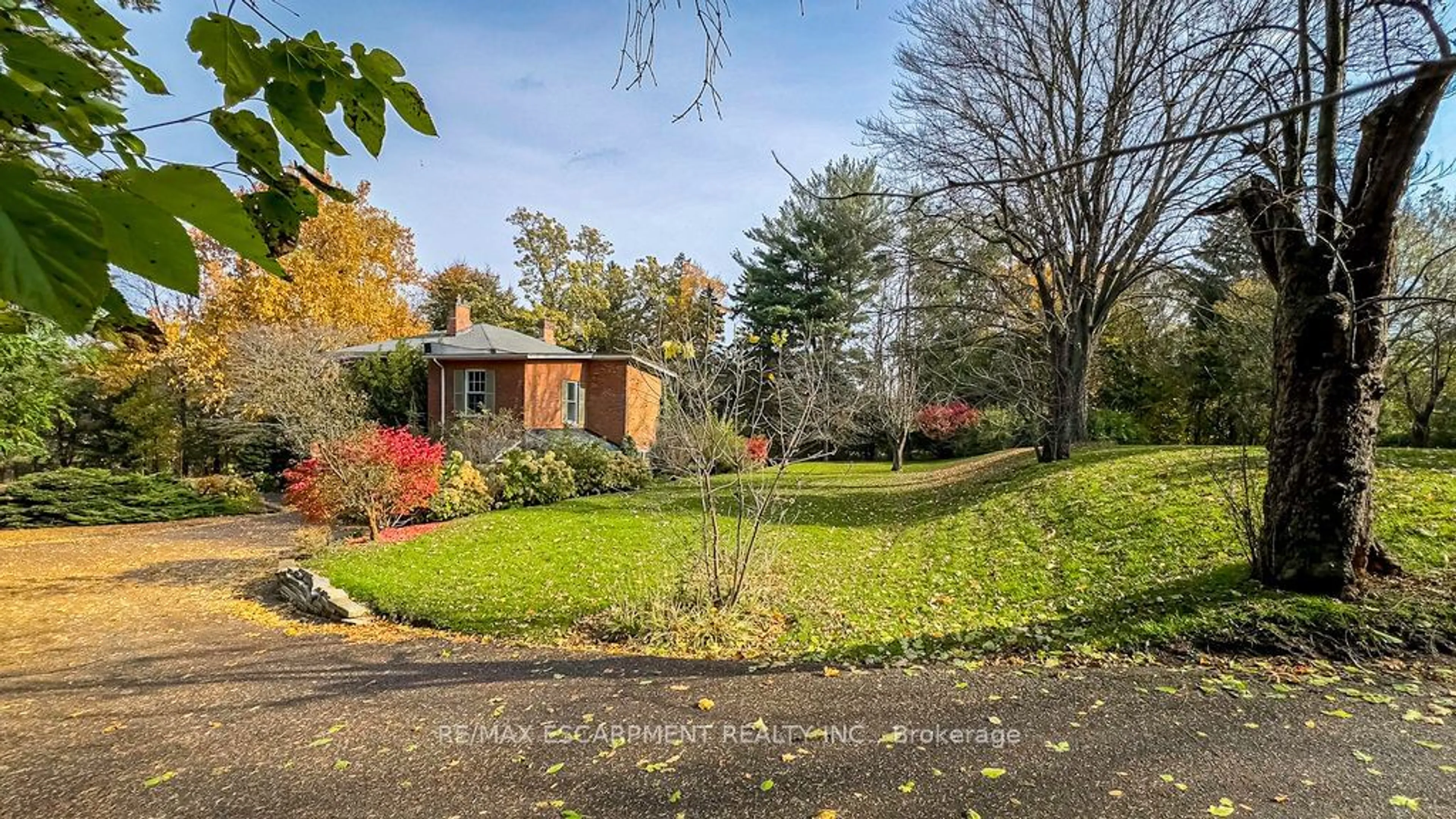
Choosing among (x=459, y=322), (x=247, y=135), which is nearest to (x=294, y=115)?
(x=247, y=135)

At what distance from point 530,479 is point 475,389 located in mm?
7965

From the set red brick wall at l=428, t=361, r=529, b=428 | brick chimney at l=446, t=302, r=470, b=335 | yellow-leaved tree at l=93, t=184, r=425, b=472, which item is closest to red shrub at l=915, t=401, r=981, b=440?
red brick wall at l=428, t=361, r=529, b=428

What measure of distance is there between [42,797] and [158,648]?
3272 millimetres

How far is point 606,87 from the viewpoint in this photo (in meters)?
2.04

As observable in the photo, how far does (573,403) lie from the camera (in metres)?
22.2

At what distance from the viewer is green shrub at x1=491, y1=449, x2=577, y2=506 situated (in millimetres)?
13766

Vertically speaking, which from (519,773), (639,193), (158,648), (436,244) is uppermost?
(436,244)

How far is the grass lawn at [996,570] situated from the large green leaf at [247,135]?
4822 mm

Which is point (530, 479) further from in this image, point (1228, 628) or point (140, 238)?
point (140, 238)

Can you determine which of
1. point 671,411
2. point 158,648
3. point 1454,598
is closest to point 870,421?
point 671,411

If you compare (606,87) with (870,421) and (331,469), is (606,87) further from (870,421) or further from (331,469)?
(870,421)

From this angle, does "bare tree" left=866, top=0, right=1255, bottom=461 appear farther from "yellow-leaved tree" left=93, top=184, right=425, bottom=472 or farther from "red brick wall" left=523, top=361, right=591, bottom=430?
"yellow-leaved tree" left=93, top=184, right=425, bottom=472

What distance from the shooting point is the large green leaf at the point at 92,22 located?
77 cm

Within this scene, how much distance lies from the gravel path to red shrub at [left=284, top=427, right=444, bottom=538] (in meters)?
4.83
